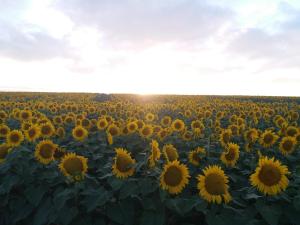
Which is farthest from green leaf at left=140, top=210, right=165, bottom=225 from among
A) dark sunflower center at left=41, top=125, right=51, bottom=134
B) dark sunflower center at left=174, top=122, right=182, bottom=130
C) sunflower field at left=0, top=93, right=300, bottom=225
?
dark sunflower center at left=174, top=122, right=182, bottom=130

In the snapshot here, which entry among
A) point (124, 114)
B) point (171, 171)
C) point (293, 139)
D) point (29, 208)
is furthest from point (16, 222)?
point (124, 114)

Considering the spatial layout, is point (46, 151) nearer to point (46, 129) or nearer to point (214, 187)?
point (46, 129)

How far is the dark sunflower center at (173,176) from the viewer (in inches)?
178

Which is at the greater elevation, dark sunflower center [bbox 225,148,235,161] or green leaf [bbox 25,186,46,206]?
dark sunflower center [bbox 225,148,235,161]

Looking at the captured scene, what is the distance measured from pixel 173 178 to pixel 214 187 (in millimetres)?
543

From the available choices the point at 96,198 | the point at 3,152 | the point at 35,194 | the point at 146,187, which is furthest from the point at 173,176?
the point at 3,152

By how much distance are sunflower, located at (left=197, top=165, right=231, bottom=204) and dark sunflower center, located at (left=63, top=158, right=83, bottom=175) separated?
171cm

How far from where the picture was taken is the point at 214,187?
14.0 feet

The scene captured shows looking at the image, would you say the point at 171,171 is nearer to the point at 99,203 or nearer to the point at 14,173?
the point at 99,203

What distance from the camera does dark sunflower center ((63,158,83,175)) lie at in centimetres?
498

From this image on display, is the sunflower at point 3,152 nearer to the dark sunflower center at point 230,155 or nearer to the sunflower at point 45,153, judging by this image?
the sunflower at point 45,153

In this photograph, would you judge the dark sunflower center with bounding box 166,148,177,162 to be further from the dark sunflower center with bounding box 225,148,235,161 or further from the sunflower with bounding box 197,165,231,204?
the sunflower with bounding box 197,165,231,204

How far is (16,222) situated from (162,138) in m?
3.56

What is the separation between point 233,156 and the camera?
20.3ft
